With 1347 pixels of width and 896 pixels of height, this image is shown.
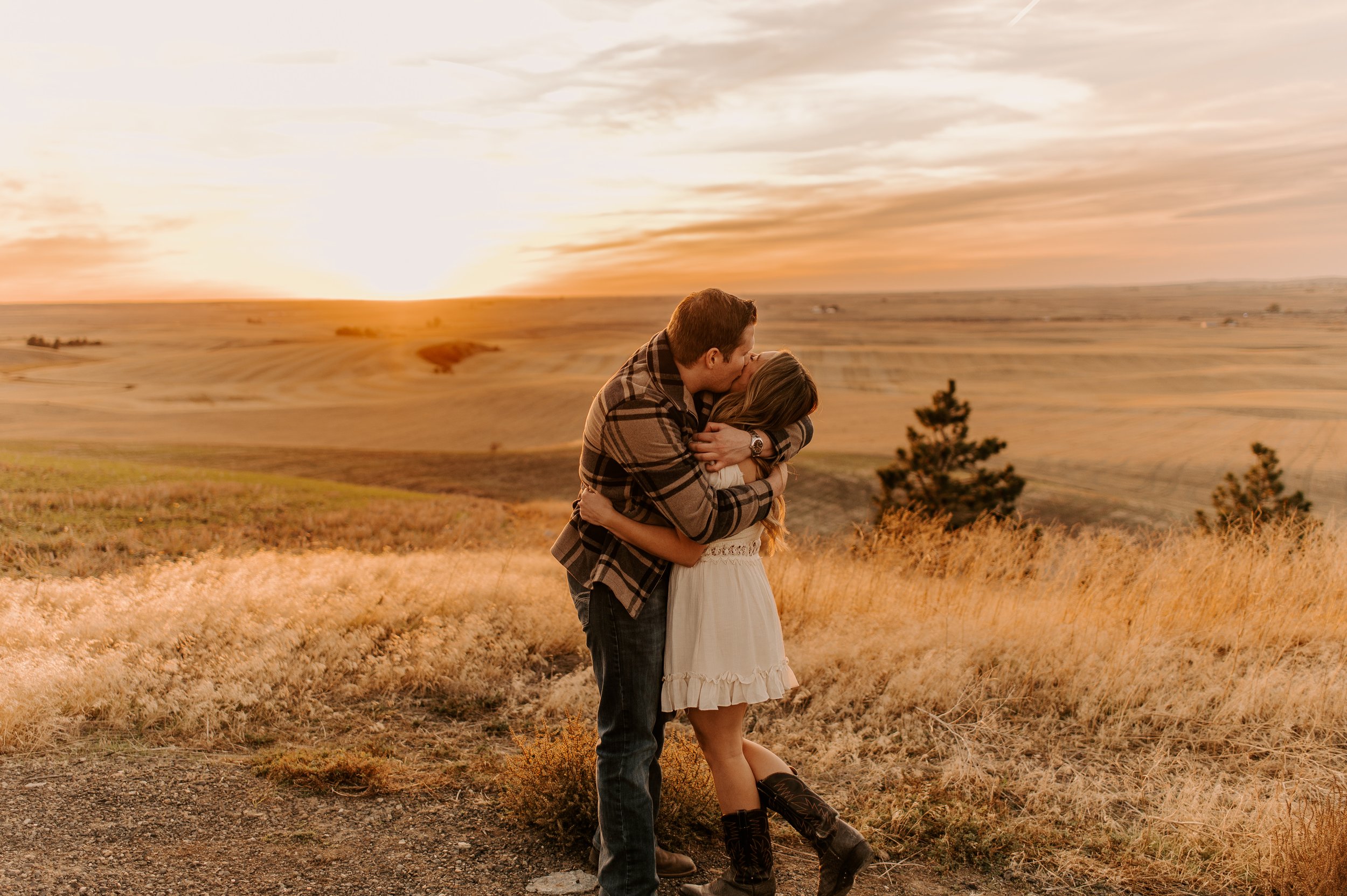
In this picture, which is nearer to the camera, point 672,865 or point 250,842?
point 672,865

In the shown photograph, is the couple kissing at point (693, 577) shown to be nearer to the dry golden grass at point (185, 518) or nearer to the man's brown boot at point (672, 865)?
the man's brown boot at point (672, 865)

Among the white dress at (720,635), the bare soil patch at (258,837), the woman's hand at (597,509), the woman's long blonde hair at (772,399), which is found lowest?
the bare soil patch at (258,837)

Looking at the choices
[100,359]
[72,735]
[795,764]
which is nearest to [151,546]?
[72,735]

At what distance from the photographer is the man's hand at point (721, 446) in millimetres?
2668

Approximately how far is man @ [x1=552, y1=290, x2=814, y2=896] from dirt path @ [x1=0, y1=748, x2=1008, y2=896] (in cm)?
72

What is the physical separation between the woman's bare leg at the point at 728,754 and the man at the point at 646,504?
18cm

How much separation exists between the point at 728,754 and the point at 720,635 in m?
0.47

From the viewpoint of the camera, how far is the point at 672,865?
3.27m

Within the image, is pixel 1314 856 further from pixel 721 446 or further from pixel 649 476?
pixel 649 476

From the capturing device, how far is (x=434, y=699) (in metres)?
5.22

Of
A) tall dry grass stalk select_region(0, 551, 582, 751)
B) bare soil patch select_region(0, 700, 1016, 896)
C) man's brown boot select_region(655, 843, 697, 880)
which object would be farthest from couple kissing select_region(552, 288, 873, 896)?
tall dry grass stalk select_region(0, 551, 582, 751)

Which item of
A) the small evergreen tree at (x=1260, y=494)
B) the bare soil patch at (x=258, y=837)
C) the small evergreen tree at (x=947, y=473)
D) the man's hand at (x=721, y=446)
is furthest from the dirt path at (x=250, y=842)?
the small evergreen tree at (x=947, y=473)

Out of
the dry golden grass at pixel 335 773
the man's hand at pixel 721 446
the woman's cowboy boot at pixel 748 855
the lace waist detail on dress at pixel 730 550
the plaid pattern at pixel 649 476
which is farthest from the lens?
the dry golden grass at pixel 335 773

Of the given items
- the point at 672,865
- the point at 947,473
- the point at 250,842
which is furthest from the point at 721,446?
the point at 947,473
